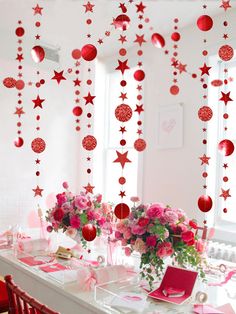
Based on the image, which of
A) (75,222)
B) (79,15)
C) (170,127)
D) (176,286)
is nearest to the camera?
(176,286)

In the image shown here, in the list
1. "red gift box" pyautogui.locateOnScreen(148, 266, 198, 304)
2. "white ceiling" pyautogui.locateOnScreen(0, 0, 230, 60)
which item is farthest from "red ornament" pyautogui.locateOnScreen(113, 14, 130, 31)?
"white ceiling" pyautogui.locateOnScreen(0, 0, 230, 60)

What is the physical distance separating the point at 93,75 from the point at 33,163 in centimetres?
148

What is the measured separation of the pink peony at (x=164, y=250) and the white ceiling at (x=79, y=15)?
229cm

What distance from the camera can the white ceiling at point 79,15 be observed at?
3.12m

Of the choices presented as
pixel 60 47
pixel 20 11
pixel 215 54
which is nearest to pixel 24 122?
pixel 60 47

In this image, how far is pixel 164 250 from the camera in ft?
5.32

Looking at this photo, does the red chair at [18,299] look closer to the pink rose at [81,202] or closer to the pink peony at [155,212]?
the pink peony at [155,212]

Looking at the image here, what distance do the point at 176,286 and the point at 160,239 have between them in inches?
9.0

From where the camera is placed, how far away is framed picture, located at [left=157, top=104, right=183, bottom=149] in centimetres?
368

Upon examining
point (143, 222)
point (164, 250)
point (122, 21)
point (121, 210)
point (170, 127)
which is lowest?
point (164, 250)

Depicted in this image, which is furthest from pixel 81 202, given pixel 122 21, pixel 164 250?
pixel 122 21

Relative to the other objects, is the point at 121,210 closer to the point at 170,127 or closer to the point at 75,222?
the point at 75,222

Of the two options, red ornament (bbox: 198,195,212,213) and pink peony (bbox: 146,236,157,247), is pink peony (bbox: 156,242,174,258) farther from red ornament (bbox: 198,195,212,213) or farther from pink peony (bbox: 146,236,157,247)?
red ornament (bbox: 198,195,212,213)

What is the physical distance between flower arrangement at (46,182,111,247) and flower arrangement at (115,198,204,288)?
0.43m
